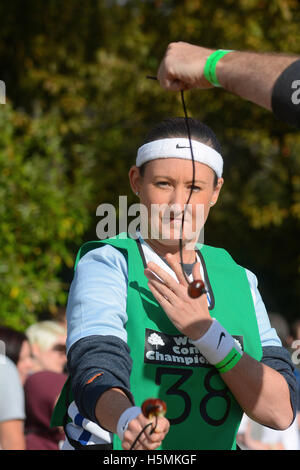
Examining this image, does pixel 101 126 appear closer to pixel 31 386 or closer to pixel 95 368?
pixel 31 386

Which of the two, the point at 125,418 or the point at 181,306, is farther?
the point at 181,306

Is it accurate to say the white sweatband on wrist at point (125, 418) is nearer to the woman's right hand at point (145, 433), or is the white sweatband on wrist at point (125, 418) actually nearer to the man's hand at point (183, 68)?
the woman's right hand at point (145, 433)

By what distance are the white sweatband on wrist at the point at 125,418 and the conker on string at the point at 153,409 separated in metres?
0.12

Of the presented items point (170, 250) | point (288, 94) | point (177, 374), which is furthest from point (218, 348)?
point (288, 94)

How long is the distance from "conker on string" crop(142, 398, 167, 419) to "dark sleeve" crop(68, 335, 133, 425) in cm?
25

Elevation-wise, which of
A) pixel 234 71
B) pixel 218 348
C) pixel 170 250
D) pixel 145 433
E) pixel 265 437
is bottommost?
pixel 265 437

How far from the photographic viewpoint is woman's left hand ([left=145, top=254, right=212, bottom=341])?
1.96 meters

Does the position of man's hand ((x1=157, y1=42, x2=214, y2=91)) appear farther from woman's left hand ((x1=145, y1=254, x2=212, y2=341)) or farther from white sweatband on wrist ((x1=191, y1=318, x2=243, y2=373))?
white sweatband on wrist ((x1=191, y1=318, x2=243, y2=373))

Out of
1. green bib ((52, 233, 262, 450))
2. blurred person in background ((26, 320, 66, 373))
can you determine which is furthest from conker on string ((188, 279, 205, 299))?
blurred person in background ((26, 320, 66, 373))

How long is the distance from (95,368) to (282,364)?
72 centimetres

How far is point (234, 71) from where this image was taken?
178cm

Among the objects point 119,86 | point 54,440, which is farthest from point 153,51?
point 54,440

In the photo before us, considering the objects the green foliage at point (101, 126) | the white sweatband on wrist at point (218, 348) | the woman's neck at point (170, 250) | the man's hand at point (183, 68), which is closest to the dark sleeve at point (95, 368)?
the white sweatband on wrist at point (218, 348)

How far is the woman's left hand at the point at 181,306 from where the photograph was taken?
196cm
